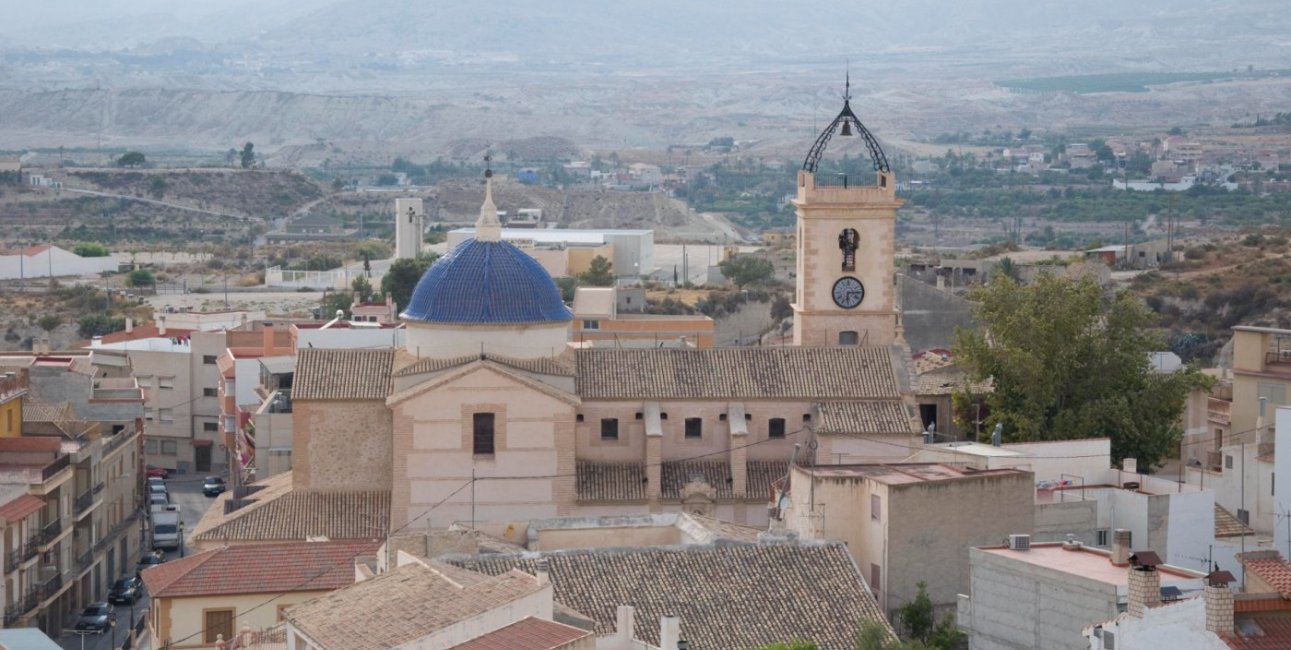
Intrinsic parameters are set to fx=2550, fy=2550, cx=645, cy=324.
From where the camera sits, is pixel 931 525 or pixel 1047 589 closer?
pixel 1047 589

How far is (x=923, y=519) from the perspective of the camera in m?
33.8

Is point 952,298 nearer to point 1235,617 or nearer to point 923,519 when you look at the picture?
point 923,519

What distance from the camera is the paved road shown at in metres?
40.6

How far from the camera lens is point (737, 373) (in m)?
42.6

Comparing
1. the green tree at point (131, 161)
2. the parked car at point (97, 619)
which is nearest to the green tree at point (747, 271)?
the parked car at point (97, 619)

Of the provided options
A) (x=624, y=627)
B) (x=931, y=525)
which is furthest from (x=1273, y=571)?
(x=931, y=525)

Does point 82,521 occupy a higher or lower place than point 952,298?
lower

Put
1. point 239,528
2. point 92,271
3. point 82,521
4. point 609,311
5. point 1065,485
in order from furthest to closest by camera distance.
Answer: point 92,271
point 609,311
point 82,521
point 239,528
point 1065,485

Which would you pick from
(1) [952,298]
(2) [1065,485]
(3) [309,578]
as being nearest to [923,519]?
(2) [1065,485]

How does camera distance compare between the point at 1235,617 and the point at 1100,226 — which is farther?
the point at 1100,226

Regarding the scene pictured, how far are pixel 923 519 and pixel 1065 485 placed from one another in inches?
144

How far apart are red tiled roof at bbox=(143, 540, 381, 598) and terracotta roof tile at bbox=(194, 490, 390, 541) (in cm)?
313

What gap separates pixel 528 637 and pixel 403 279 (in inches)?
2280

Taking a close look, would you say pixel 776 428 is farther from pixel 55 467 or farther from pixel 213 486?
pixel 213 486
